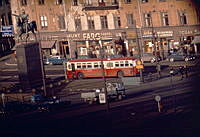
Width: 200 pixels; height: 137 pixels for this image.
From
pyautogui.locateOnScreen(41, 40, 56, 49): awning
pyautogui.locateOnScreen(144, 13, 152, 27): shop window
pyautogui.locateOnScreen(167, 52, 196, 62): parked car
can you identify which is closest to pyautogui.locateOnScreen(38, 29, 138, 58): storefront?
pyautogui.locateOnScreen(41, 40, 56, 49): awning

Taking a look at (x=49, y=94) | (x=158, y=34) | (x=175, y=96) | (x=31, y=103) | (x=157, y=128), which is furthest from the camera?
(x=158, y=34)

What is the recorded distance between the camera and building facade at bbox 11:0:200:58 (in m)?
66.4

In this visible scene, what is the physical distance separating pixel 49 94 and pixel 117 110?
1214 cm

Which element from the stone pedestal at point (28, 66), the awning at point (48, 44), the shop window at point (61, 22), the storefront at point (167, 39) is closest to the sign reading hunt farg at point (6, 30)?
the awning at point (48, 44)

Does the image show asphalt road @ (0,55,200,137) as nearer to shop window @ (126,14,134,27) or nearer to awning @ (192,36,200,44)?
awning @ (192,36,200,44)

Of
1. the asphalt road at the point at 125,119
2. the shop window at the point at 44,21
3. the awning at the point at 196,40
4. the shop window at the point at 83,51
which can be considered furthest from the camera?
the shop window at the point at 44,21

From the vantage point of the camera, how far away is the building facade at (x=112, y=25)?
66.4 m

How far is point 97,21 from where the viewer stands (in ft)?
233

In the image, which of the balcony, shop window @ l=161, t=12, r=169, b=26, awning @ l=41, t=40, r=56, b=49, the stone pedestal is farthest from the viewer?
awning @ l=41, t=40, r=56, b=49

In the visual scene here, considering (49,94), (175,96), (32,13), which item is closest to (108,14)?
(32,13)

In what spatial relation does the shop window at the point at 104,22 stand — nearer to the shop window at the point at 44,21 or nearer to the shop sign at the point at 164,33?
the shop sign at the point at 164,33

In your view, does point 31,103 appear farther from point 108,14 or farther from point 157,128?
point 108,14

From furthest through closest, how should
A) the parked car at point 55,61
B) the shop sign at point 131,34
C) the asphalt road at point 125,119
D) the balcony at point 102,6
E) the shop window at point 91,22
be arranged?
the shop window at point 91,22
the balcony at point 102,6
the shop sign at point 131,34
the parked car at point 55,61
the asphalt road at point 125,119

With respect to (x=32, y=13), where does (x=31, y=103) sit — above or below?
below
